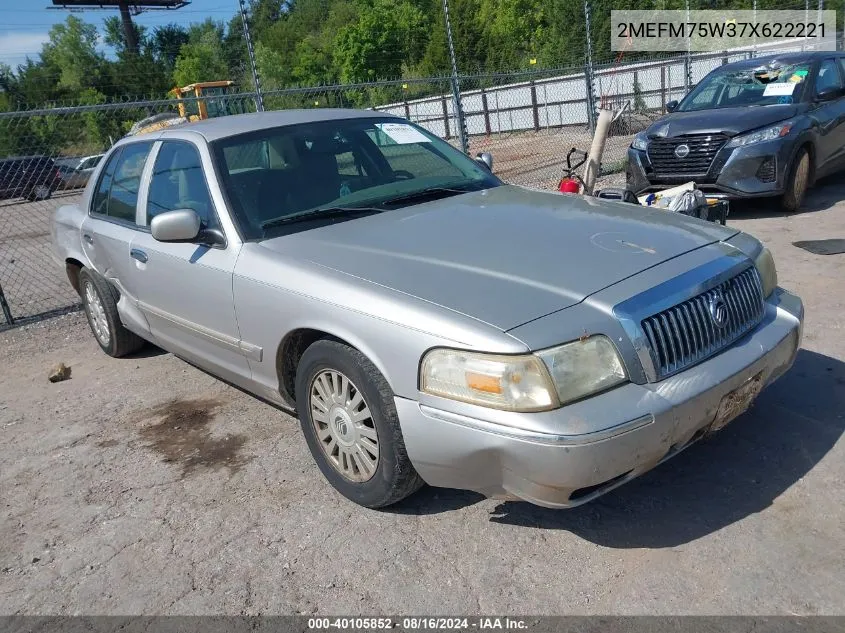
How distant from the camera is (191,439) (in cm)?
421

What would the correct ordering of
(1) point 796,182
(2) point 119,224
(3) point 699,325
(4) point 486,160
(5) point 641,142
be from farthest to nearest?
(5) point 641,142 → (1) point 796,182 → (4) point 486,160 → (2) point 119,224 → (3) point 699,325

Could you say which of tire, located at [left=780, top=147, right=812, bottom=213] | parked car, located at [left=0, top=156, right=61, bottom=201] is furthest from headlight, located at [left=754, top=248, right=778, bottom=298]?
parked car, located at [left=0, top=156, right=61, bottom=201]

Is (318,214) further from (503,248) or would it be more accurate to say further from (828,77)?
(828,77)

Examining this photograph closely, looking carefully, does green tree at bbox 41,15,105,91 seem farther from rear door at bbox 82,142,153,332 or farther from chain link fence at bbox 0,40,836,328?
rear door at bbox 82,142,153,332

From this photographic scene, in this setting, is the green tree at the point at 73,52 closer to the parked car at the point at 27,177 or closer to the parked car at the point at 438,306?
the parked car at the point at 27,177

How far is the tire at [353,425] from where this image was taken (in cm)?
287

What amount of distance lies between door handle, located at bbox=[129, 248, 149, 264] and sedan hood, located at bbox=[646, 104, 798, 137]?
578 cm

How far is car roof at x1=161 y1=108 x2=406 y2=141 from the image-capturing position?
13.4 feet

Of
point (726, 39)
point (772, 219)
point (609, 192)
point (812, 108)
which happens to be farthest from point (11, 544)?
point (726, 39)

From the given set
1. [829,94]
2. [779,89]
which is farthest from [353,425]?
[829,94]

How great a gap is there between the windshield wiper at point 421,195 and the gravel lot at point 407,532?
1376mm

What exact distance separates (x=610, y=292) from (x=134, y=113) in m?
20.5

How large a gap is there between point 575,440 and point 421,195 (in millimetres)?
1960

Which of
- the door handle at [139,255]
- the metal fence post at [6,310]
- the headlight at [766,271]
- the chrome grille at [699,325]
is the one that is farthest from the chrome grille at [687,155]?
the metal fence post at [6,310]
